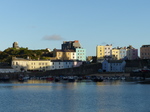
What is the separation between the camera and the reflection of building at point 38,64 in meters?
121

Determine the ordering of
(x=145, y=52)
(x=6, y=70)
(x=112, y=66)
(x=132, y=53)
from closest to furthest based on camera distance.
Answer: (x=6, y=70), (x=112, y=66), (x=145, y=52), (x=132, y=53)

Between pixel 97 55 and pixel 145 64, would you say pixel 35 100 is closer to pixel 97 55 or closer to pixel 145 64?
pixel 145 64

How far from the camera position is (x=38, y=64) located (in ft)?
409

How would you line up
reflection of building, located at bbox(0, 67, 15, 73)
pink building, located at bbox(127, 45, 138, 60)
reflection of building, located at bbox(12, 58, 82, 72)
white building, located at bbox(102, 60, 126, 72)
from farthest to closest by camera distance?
pink building, located at bbox(127, 45, 138, 60) → reflection of building, located at bbox(12, 58, 82, 72) → white building, located at bbox(102, 60, 126, 72) → reflection of building, located at bbox(0, 67, 15, 73)

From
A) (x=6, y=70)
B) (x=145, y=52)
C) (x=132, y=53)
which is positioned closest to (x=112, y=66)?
(x=145, y=52)

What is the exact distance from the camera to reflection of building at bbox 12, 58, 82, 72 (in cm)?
12144

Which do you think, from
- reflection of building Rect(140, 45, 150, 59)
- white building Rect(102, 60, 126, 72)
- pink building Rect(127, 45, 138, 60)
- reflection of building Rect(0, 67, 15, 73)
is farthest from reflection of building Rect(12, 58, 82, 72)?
reflection of building Rect(140, 45, 150, 59)

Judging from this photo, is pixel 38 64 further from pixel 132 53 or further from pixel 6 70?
pixel 132 53

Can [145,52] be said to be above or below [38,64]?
above

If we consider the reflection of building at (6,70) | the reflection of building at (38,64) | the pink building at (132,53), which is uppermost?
the pink building at (132,53)

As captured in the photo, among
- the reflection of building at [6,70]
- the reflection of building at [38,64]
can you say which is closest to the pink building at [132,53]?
the reflection of building at [38,64]

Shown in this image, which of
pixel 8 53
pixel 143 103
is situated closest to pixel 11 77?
pixel 8 53

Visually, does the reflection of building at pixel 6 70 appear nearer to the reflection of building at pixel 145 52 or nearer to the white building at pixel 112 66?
the white building at pixel 112 66

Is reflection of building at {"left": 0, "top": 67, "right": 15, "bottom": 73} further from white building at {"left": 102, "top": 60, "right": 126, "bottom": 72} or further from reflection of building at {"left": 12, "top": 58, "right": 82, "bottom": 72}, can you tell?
white building at {"left": 102, "top": 60, "right": 126, "bottom": 72}
